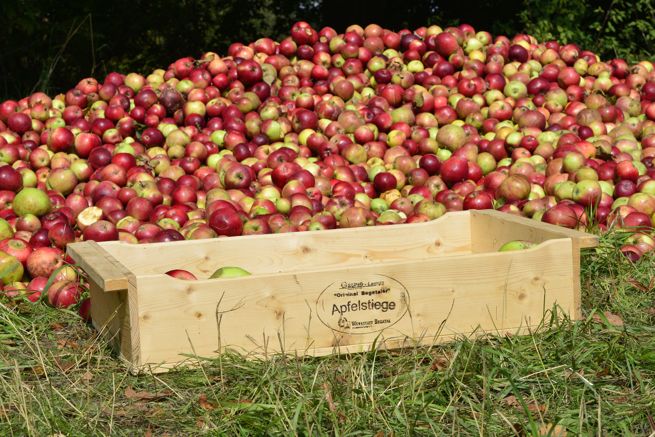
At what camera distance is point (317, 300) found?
138 inches

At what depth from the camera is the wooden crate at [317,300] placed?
11.0 ft

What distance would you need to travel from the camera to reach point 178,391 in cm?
314

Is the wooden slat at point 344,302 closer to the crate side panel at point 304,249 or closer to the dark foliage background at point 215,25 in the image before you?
the crate side panel at point 304,249

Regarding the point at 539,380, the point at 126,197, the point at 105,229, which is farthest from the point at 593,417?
the point at 126,197

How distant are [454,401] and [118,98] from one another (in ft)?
14.5

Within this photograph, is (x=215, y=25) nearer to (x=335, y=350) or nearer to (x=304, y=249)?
(x=304, y=249)

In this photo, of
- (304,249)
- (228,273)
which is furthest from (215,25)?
(228,273)

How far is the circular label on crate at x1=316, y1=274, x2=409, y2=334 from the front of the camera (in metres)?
3.54

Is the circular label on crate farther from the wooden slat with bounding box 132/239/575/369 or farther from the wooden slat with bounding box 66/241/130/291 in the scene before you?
the wooden slat with bounding box 66/241/130/291

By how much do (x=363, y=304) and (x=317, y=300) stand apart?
0.19m

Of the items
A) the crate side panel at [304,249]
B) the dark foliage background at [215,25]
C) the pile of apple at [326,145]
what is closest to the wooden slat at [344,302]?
the crate side panel at [304,249]

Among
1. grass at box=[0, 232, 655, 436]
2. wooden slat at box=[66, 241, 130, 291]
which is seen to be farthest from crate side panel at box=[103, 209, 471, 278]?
grass at box=[0, 232, 655, 436]

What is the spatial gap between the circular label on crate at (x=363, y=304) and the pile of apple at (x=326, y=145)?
1.38m

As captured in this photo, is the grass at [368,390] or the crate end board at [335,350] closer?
the grass at [368,390]
